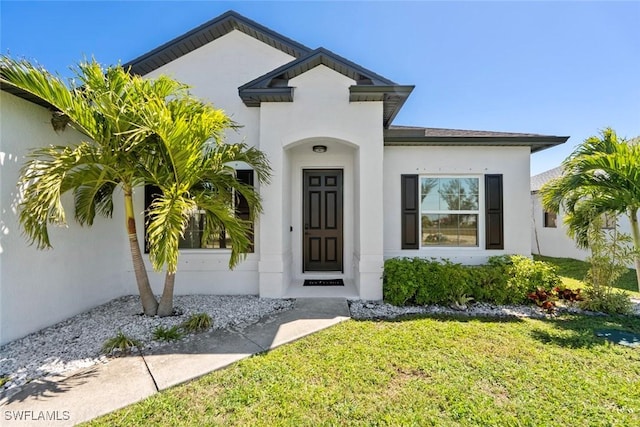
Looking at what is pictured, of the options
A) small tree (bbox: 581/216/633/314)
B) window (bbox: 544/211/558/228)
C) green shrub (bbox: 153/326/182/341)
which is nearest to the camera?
green shrub (bbox: 153/326/182/341)

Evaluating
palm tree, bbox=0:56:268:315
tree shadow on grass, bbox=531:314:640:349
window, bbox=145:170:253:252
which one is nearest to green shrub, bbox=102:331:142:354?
palm tree, bbox=0:56:268:315

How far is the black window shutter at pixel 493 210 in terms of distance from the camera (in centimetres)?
702

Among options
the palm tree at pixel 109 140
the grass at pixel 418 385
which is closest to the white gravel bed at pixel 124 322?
the grass at pixel 418 385

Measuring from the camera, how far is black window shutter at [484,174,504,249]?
702 cm

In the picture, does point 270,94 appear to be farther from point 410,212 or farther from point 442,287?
point 442,287

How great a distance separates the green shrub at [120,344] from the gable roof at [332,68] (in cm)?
510

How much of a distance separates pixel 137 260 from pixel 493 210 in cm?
815

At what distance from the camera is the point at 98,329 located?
466cm

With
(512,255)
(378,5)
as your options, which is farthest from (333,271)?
(378,5)

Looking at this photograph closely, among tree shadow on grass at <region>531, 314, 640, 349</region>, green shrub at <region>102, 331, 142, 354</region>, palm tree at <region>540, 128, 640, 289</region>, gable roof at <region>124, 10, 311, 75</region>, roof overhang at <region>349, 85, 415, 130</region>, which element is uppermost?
gable roof at <region>124, 10, 311, 75</region>

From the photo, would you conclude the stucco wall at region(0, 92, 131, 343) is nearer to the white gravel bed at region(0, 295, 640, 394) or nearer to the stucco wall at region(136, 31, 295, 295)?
the white gravel bed at region(0, 295, 640, 394)

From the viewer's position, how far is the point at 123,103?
4.04 m

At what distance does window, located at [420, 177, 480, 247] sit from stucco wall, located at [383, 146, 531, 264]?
167 mm

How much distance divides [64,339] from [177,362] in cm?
224
